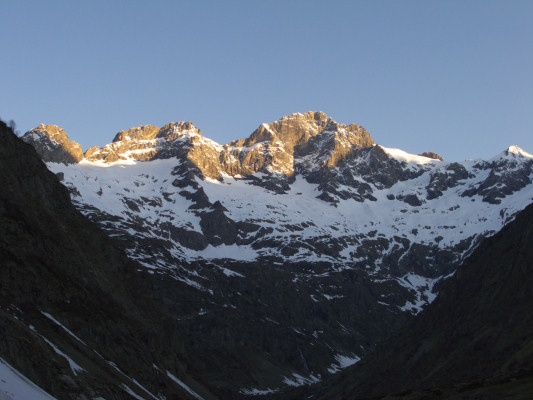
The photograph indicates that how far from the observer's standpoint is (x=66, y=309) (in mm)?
119125

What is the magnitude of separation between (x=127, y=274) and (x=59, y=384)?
93027 mm

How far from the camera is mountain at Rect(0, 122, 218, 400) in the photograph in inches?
3214

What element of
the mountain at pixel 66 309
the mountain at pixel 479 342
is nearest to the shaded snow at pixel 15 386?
the mountain at pixel 66 309

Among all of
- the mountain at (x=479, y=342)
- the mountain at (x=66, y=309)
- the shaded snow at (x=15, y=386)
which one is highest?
the mountain at (x=479, y=342)

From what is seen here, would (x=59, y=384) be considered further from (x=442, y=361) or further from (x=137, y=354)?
(x=442, y=361)

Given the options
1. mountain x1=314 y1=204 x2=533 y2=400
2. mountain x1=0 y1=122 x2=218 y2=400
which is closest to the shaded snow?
mountain x1=0 y1=122 x2=218 y2=400

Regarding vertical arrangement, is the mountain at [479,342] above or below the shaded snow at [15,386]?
above

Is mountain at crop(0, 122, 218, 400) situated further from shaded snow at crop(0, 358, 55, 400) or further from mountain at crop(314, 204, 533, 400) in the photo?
mountain at crop(314, 204, 533, 400)

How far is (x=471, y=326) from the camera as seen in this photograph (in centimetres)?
18200

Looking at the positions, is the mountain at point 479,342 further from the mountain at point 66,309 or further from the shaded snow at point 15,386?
the shaded snow at point 15,386

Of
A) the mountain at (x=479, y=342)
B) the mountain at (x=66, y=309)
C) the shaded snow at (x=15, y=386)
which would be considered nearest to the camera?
the shaded snow at (x=15, y=386)

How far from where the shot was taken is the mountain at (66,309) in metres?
81.6

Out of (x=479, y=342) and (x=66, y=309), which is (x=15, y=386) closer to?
(x=66, y=309)

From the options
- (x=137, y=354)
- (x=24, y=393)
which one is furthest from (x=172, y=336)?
(x=24, y=393)
